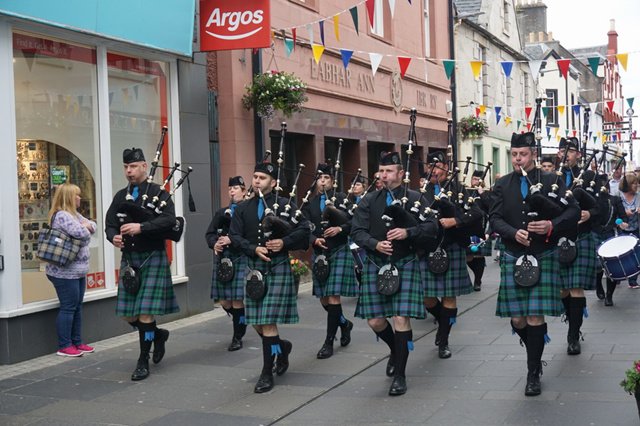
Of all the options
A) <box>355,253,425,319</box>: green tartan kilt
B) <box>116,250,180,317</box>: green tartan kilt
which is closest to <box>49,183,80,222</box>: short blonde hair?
<box>116,250,180,317</box>: green tartan kilt

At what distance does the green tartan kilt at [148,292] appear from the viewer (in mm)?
7582

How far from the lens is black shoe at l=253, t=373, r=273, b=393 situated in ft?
22.3

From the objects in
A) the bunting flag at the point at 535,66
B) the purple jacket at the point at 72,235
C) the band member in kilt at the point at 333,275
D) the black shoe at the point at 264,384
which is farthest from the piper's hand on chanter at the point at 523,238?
the bunting flag at the point at 535,66

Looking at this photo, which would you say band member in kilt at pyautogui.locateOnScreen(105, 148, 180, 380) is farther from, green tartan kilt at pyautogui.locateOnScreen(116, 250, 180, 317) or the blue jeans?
the blue jeans

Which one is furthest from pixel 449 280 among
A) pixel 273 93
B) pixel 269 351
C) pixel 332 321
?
pixel 273 93

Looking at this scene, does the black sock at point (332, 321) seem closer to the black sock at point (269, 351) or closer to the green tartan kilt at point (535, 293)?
the black sock at point (269, 351)

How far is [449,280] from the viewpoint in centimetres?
838

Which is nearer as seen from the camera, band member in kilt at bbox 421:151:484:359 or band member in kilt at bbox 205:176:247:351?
band member in kilt at bbox 421:151:484:359

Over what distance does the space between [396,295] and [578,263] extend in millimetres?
2605

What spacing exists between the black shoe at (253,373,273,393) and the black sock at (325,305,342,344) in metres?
1.52

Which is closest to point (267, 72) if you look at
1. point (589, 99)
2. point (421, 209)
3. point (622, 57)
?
point (622, 57)

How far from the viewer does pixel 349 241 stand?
908 centimetres

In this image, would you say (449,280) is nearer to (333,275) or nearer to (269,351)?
(333,275)

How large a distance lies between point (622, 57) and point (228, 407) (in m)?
9.67
